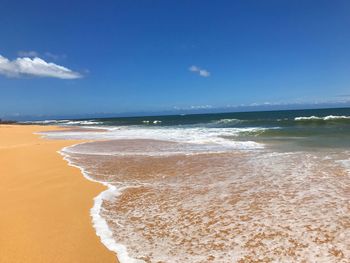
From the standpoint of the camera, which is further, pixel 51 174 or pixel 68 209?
pixel 51 174

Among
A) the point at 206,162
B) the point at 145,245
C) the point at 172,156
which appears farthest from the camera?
the point at 172,156

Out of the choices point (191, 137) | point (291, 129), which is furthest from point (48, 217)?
point (291, 129)

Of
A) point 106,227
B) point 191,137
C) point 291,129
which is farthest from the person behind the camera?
point 291,129

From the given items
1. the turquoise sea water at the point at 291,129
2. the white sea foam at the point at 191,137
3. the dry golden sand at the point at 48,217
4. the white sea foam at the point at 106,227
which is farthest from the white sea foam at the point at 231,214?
the turquoise sea water at the point at 291,129

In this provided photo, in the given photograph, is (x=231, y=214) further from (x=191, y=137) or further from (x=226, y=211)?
(x=191, y=137)

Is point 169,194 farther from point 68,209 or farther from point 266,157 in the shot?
point 266,157

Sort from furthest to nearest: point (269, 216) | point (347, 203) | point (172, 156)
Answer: point (172, 156) → point (347, 203) → point (269, 216)

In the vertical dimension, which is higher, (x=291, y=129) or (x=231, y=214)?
(x=231, y=214)

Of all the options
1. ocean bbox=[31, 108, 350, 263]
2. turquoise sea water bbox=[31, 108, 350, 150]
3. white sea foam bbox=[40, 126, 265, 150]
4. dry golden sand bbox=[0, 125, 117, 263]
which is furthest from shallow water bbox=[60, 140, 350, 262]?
turquoise sea water bbox=[31, 108, 350, 150]

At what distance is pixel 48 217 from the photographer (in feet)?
17.9

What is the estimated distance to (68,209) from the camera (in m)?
5.91

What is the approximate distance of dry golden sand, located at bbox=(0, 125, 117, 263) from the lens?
412cm

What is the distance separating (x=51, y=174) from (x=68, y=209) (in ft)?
11.7

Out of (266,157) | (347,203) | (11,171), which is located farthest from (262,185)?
(11,171)
